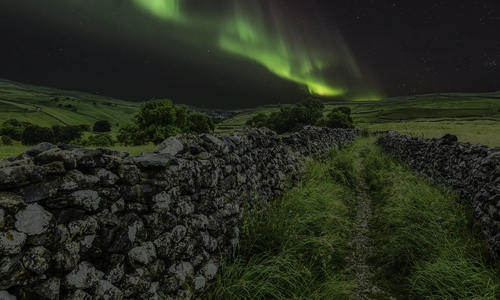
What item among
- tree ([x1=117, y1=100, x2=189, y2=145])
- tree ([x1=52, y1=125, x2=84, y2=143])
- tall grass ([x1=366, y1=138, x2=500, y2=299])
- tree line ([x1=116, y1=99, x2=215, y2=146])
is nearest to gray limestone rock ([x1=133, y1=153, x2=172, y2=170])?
tall grass ([x1=366, y1=138, x2=500, y2=299])

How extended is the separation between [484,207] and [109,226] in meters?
7.76

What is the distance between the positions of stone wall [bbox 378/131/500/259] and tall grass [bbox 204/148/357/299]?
305 centimetres

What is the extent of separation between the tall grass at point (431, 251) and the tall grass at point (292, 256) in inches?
39.5

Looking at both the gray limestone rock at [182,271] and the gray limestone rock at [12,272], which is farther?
the gray limestone rock at [182,271]

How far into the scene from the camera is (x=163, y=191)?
13.1ft

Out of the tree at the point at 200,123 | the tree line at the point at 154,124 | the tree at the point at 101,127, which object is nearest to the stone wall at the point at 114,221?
the tree line at the point at 154,124

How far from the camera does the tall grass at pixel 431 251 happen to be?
15.1ft

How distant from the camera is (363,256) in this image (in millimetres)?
6562

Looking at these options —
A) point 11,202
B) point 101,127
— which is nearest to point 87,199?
point 11,202

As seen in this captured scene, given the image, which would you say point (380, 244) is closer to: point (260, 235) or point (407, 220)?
point (407, 220)

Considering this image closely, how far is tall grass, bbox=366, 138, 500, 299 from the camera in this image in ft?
15.1

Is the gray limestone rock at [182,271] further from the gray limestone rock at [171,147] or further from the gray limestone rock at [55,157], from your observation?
the gray limestone rock at [55,157]

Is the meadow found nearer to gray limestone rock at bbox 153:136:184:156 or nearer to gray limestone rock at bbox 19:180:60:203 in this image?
gray limestone rock at bbox 153:136:184:156

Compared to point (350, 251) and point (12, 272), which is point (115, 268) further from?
point (350, 251)
